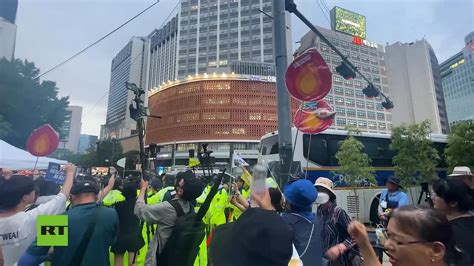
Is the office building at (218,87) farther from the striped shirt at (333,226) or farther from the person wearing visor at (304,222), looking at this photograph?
the person wearing visor at (304,222)

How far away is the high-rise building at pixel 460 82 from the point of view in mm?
67750

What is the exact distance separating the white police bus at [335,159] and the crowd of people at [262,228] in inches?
292

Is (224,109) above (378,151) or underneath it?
above

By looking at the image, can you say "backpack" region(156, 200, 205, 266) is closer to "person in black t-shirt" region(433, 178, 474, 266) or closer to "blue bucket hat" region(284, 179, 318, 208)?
"blue bucket hat" region(284, 179, 318, 208)

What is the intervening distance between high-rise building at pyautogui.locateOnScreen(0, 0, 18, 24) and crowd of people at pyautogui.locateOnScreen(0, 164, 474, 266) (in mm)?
3596

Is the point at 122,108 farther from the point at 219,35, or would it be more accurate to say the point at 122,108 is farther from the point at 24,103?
the point at 24,103

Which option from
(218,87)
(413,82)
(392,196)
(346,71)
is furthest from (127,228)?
(413,82)

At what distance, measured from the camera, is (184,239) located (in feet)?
9.56

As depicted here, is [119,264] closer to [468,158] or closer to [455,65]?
[468,158]

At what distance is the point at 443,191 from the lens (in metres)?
2.62

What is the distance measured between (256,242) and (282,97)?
3835mm

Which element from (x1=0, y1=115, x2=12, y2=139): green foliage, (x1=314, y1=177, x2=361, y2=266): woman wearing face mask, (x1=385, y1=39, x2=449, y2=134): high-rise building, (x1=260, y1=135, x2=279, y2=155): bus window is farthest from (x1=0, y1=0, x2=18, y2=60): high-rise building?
(x1=385, y1=39, x2=449, y2=134): high-rise building

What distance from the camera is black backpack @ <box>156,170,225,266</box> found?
9.55 feet

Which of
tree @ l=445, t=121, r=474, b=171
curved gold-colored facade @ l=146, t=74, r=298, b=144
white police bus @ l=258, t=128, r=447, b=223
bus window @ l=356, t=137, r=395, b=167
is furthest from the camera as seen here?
curved gold-colored facade @ l=146, t=74, r=298, b=144
